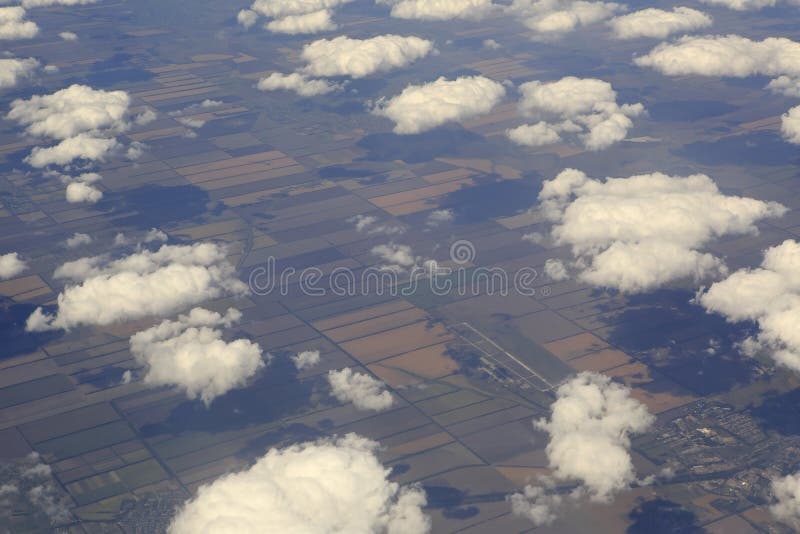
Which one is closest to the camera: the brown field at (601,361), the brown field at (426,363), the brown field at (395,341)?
the brown field at (426,363)

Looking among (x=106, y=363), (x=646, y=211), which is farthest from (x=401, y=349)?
(x=646, y=211)

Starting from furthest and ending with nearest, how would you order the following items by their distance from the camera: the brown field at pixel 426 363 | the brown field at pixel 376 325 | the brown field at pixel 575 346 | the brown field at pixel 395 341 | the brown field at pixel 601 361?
the brown field at pixel 376 325, the brown field at pixel 395 341, the brown field at pixel 575 346, the brown field at pixel 601 361, the brown field at pixel 426 363

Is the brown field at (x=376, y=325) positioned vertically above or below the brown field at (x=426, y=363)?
above

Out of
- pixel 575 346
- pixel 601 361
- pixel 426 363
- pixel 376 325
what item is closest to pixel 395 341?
pixel 376 325

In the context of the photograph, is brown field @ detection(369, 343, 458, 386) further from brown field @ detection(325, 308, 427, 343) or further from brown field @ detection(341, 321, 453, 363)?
brown field @ detection(325, 308, 427, 343)

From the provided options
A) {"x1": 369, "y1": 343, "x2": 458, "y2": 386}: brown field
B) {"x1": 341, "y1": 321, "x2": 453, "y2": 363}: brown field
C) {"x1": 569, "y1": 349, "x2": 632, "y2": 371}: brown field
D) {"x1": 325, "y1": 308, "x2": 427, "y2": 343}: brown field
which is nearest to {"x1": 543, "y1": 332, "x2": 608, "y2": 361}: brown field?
{"x1": 569, "y1": 349, "x2": 632, "y2": 371}: brown field

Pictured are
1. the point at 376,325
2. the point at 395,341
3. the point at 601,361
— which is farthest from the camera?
the point at 376,325

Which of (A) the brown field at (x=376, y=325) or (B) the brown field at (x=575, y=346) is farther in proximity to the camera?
(A) the brown field at (x=376, y=325)

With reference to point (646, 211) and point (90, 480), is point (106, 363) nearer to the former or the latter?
point (90, 480)

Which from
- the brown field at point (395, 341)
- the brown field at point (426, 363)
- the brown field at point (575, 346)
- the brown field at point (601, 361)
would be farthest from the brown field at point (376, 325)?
the brown field at point (601, 361)

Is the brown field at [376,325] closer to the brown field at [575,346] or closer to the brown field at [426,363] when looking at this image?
the brown field at [426,363]

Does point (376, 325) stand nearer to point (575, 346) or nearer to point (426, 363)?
point (426, 363)
